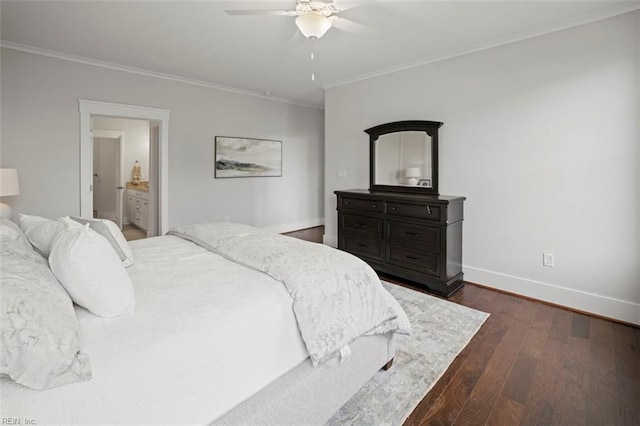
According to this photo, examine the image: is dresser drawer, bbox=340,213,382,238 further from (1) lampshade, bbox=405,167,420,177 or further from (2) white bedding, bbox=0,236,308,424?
(2) white bedding, bbox=0,236,308,424

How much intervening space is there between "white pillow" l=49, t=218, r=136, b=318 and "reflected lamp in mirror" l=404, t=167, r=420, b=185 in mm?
3446

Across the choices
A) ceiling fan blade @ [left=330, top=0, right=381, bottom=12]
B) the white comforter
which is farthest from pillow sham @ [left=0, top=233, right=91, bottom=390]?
ceiling fan blade @ [left=330, top=0, right=381, bottom=12]

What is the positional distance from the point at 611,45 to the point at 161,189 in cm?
524

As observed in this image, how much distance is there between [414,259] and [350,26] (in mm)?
2424

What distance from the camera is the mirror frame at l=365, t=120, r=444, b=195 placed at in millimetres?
3840

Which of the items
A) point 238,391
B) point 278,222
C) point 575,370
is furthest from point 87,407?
point 278,222

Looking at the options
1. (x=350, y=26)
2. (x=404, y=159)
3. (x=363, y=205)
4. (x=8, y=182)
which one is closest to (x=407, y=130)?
(x=404, y=159)

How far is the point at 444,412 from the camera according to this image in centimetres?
172

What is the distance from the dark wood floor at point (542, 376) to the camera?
67.0 inches

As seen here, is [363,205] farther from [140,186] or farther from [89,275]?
[140,186]

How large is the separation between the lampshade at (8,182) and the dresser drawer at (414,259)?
12.9 feet

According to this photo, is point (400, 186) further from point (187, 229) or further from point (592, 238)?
point (187, 229)

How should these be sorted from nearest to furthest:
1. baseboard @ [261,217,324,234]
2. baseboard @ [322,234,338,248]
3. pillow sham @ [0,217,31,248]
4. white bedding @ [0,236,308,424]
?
white bedding @ [0,236,308,424] → pillow sham @ [0,217,31,248] → baseboard @ [322,234,338,248] → baseboard @ [261,217,324,234]

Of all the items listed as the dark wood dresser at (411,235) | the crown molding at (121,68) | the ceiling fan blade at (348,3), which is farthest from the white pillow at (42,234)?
the crown molding at (121,68)
